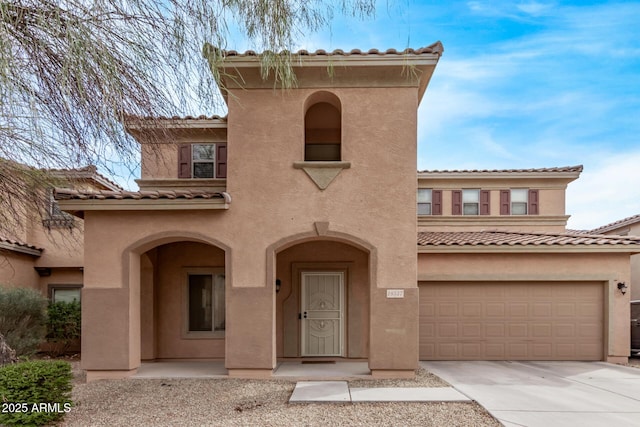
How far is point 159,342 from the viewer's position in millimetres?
11062

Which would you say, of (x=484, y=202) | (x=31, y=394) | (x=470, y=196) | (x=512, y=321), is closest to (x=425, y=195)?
(x=470, y=196)

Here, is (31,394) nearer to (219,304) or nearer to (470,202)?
(219,304)

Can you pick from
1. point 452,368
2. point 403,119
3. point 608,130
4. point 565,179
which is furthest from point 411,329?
point 608,130

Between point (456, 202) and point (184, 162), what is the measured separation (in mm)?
11565

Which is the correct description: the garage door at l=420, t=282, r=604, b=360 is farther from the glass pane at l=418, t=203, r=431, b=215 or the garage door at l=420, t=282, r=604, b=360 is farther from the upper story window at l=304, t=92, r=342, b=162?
the glass pane at l=418, t=203, r=431, b=215

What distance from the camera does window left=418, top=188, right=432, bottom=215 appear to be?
18344 millimetres

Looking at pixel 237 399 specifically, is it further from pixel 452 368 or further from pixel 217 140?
pixel 217 140

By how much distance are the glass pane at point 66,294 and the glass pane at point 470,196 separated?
15.3 metres

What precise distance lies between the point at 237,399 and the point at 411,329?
12.7 ft

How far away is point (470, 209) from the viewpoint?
1845cm

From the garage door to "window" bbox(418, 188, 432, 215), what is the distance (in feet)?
23.5

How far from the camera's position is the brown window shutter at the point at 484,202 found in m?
18.4

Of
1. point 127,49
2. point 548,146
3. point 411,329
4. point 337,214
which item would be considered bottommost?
point 411,329

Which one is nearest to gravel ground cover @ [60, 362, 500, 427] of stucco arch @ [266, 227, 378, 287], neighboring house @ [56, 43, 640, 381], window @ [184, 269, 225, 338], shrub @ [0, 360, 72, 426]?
shrub @ [0, 360, 72, 426]
